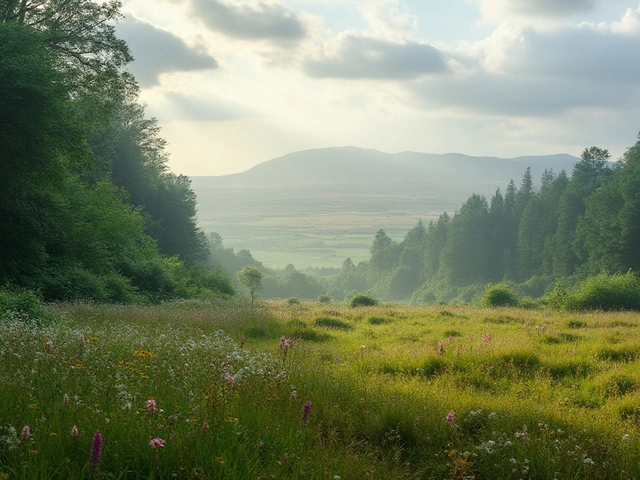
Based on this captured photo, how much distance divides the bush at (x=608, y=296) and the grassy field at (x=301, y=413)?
69.3ft

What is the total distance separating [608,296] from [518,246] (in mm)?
74998

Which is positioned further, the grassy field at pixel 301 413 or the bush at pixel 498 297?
the bush at pixel 498 297

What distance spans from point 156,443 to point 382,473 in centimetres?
232

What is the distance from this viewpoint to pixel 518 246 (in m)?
101

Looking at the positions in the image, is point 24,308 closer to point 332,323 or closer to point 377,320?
point 332,323

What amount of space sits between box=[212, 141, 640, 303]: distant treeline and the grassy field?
4271 centimetres

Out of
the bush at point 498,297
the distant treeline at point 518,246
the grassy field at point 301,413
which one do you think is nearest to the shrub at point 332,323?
the grassy field at point 301,413

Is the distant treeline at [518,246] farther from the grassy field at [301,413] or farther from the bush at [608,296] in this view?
the grassy field at [301,413]

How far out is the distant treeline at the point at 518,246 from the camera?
185 feet

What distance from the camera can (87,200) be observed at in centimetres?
2664

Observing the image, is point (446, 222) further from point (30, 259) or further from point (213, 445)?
point (213, 445)

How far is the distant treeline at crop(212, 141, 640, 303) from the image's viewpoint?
5641 centimetres

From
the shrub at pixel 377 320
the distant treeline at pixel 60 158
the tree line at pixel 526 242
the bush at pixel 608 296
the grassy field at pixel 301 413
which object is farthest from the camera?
the tree line at pixel 526 242

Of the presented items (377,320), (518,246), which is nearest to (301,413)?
(377,320)
